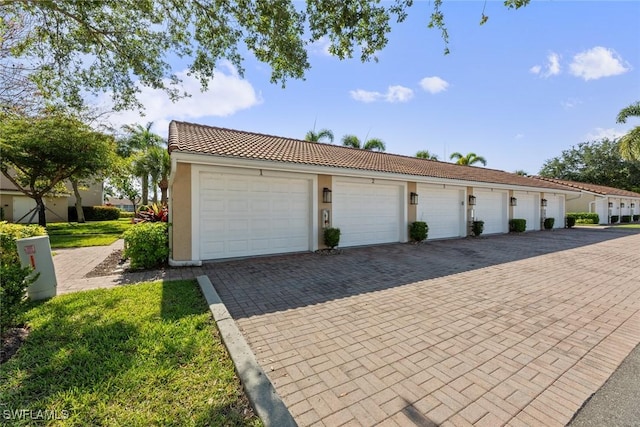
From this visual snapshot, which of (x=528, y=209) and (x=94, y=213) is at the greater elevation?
(x=528, y=209)

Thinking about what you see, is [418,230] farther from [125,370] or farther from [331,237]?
[125,370]

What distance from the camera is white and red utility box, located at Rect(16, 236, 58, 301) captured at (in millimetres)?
4895

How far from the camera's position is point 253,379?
263 cm

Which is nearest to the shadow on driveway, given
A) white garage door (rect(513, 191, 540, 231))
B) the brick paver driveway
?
the brick paver driveway

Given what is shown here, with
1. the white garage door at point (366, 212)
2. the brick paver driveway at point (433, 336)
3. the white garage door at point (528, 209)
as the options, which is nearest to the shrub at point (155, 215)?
the brick paver driveway at point (433, 336)

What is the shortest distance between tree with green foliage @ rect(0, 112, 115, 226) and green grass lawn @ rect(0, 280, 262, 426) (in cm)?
1547

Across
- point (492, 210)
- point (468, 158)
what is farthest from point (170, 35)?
point (468, 158)

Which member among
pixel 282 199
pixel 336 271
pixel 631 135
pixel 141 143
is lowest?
pixel 336 271

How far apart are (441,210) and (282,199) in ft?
26.6

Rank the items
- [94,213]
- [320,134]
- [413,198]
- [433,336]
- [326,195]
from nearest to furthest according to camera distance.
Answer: [433,336]
[326,195]
[413,198]
[320,134]
[94,213]

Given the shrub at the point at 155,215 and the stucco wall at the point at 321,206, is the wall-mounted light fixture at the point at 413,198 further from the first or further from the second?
the shrub at the point at 155,215

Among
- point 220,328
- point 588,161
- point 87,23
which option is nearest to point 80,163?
point 87,23

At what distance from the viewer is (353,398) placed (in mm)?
2475

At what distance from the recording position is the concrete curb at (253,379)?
219 cm
